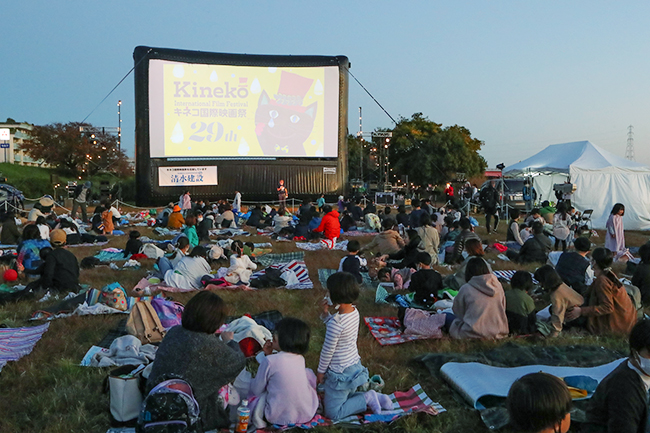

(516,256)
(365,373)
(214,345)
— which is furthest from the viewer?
(516,256)

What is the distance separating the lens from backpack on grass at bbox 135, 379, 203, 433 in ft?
7.77

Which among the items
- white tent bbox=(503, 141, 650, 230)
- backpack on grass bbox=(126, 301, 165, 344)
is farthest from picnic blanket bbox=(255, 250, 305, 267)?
white tent bbox=(503, 141, 650, 230)

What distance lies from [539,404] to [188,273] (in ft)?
19.1

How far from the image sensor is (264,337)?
4262 millimetres

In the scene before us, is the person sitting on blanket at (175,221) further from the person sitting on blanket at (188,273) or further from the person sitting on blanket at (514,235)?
the person sitting on blanket at (514,235)

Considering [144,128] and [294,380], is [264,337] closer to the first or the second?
[294,380]

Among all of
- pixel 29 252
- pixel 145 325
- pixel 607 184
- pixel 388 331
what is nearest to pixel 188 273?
pixel 145 325

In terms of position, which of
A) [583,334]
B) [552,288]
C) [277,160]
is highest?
[277,160]

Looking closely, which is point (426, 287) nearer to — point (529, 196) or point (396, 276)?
point (396, 276)

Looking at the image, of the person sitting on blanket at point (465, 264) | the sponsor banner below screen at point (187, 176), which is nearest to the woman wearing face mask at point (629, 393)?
the person sitting on blanket at point (465, 264)

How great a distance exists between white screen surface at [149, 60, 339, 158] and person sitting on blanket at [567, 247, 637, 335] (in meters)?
17.3

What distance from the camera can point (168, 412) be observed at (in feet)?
7.84

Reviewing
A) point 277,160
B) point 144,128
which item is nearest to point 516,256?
point 277,160

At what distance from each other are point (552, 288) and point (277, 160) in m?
17.4
